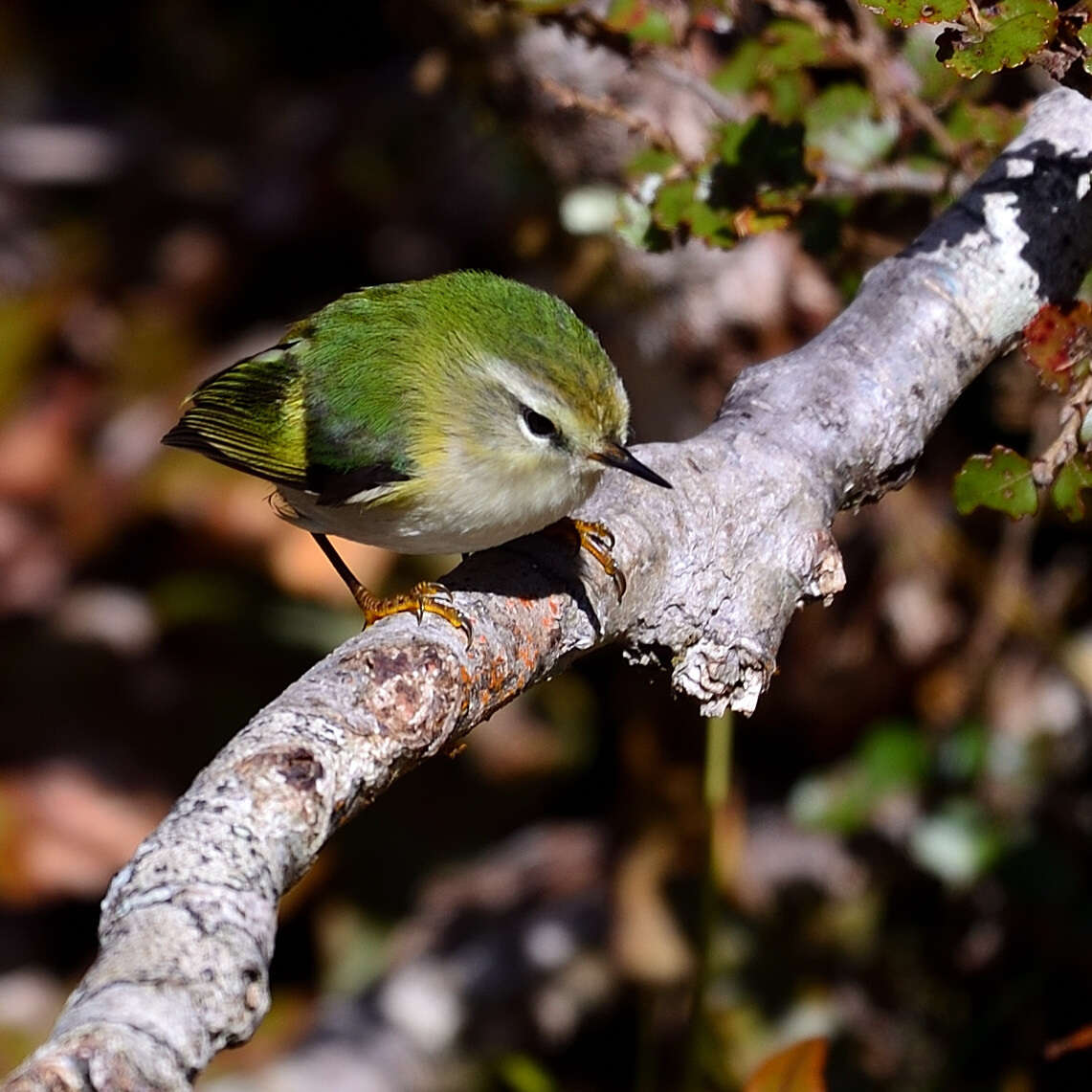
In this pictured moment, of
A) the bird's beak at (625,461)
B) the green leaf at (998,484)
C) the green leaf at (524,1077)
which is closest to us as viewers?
the green leaf at (998,484)

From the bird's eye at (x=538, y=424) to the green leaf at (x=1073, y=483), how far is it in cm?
92

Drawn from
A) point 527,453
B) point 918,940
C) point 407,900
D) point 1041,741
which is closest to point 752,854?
point 918,940

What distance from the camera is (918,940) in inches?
178

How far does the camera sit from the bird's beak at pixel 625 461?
2.45 m

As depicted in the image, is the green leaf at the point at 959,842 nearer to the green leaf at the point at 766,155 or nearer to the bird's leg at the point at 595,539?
the bird's leg at the point at 595,539

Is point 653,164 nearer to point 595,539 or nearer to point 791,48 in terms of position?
point 791,48

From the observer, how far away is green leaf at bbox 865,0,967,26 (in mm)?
2150

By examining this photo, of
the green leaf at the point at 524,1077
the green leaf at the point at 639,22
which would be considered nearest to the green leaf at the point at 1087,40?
the green leaf at the point at 639,22

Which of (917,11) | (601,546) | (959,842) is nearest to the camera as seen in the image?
(917,11)

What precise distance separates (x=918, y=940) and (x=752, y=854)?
0.56 meters

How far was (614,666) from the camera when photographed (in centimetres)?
519

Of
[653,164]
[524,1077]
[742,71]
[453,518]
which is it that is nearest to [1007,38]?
[653,164]

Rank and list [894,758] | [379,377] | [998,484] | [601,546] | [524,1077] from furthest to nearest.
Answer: [894,758] → [524,1077] → [379,377] → [601,546] → [998,484]

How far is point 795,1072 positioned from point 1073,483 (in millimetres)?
1101
